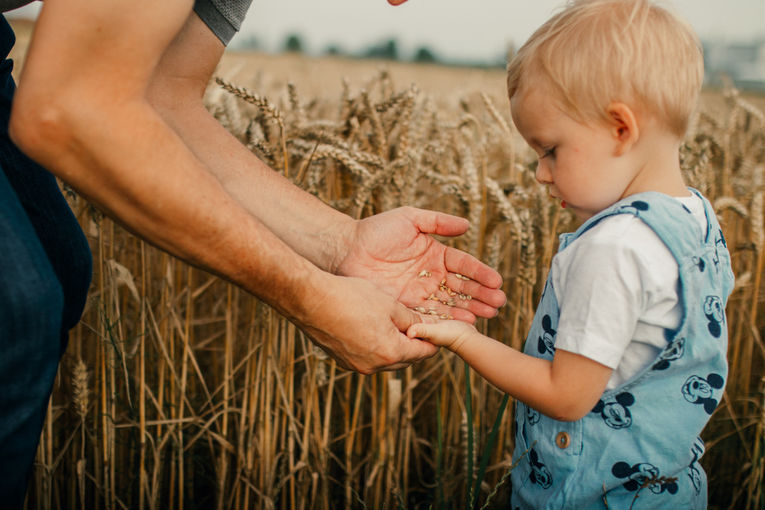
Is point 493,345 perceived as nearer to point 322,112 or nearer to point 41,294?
point 41,294

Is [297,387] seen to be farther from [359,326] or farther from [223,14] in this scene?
[223,14]

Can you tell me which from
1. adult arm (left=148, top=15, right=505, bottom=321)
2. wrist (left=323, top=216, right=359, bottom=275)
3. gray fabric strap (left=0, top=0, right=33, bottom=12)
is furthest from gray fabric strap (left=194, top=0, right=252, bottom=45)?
wrist (left=323, top=216, right=359, bottom=275)

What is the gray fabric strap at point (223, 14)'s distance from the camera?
1.48 m

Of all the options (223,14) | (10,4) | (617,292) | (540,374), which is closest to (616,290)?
(617,292)

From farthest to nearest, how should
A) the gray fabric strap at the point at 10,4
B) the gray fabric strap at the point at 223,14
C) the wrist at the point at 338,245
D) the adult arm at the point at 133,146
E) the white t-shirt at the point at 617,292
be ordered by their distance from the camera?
the wrist at the point at 338,245, the gray fabric strap at the point at 223,14, the gray fabric strap at the point at 10,4, the white t-shirt at the point at 617,292, the adult arm at the point at 133,146

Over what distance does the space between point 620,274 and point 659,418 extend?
0.32 m

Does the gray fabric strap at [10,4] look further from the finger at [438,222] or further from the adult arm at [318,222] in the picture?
the finger at [438,222]

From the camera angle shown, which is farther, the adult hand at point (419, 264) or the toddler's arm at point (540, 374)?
the adult hand at point (419, 264)

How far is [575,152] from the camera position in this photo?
1112 mm

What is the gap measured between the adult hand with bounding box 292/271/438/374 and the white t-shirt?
368mm

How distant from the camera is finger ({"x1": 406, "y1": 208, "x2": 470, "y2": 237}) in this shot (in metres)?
1.55

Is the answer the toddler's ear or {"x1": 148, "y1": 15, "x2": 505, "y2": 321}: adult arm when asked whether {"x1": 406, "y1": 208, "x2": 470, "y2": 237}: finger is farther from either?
the toddler's ear

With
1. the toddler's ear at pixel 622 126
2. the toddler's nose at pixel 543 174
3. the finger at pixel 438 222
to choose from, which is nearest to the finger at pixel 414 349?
the finger at pixel 438 222

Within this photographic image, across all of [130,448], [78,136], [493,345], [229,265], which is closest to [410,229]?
[493,345]
